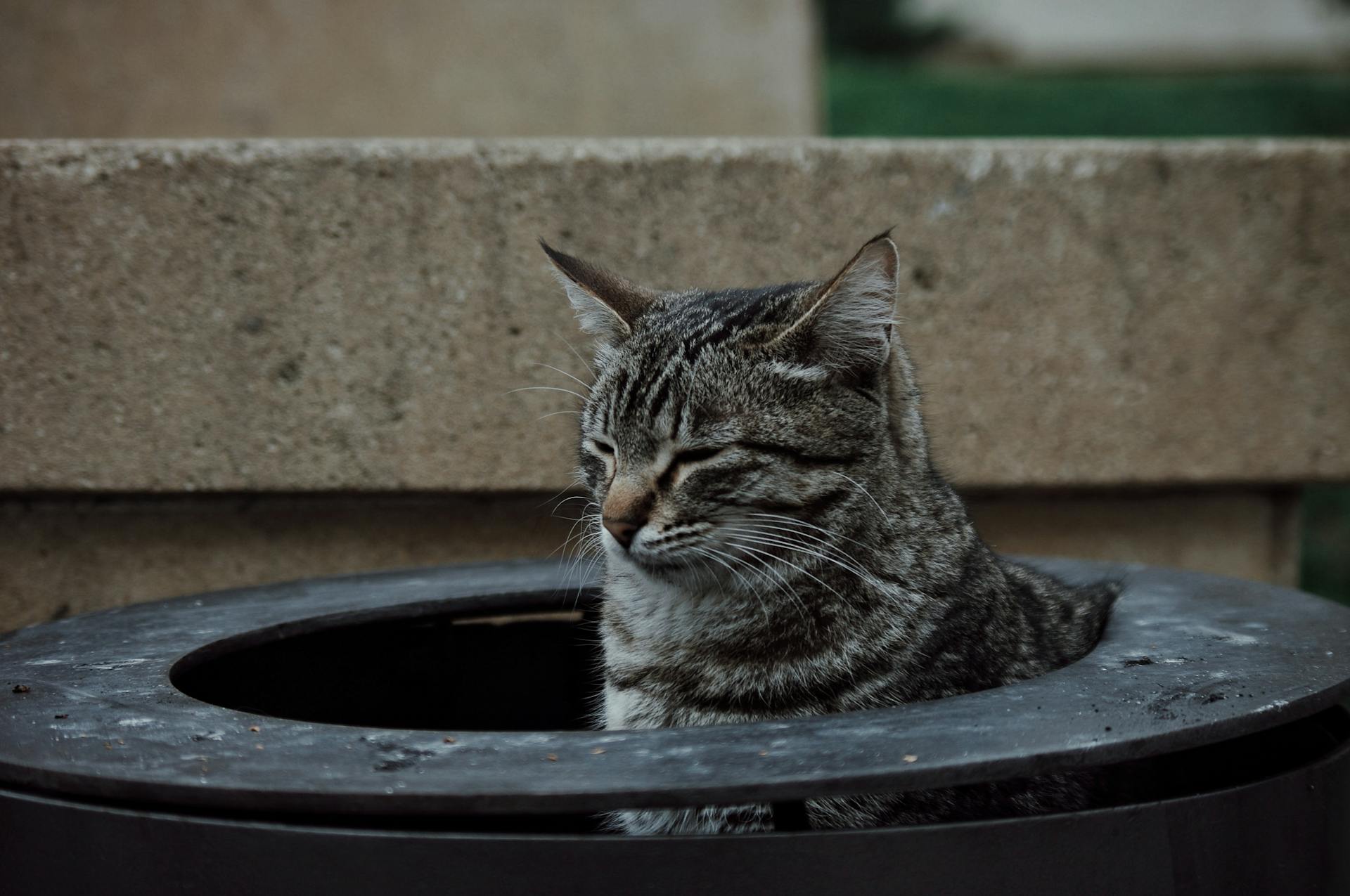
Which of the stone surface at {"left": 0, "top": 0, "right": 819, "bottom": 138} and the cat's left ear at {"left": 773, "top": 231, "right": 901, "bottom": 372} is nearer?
the cat's left ear at {"left": 773, "top": 231, "right": 901, "bottom": 372}

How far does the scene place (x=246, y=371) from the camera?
280 centimetres

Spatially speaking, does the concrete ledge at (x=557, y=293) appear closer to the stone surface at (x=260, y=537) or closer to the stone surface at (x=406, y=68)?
the stone surface at (x=260, y=537)

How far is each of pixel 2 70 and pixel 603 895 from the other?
504cm

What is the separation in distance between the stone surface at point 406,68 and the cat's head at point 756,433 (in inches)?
162

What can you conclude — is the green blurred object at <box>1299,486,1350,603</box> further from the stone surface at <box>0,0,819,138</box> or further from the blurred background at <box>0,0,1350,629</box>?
the stone surface at <box>0,0,819,138</box>

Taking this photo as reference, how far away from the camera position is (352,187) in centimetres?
279

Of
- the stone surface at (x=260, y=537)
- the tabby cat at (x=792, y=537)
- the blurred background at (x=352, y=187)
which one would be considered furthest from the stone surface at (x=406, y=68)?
the tabby cat at (x=792, y=537)

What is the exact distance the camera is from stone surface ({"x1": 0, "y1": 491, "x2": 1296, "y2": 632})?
2924mm

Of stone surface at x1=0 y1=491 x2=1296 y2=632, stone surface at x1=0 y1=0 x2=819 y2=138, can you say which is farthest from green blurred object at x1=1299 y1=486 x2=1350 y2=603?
stone surface at x1=0 y1=491 x2=1296 y2=632

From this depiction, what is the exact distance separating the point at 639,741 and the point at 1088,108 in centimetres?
848

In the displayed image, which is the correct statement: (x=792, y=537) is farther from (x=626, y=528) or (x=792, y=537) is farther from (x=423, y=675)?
(x=423, y=675)

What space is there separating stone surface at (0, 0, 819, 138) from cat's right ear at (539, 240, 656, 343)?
3.79 m

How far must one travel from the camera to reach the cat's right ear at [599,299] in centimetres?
190

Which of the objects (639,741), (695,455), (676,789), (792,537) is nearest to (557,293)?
(695,455)
